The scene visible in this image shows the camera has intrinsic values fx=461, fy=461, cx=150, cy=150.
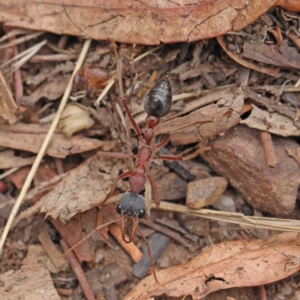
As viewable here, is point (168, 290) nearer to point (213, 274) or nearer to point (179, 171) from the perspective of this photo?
point (213, 274)

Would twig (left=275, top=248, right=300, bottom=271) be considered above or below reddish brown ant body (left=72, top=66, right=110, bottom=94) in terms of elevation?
below

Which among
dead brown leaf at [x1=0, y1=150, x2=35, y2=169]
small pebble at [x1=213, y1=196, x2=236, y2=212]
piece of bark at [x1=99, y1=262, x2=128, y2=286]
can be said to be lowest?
piece of bark at [x1=99, y1=262, x2=128, y2=286]

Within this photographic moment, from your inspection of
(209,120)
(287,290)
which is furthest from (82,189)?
(287,290)

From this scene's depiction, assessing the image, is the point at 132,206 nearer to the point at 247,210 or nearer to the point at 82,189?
the point at 82,189

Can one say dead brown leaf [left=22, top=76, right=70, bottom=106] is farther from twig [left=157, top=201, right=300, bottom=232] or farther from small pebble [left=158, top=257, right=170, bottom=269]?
small pebble [left=158, top=257, right=170, bottom=269]

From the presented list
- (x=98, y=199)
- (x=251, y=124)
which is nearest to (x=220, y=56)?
(x=251, y=124)

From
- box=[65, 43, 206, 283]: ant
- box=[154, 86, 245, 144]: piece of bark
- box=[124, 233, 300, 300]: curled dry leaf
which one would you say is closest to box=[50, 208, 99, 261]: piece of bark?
box=[65, 43, 206, 283]: ant
